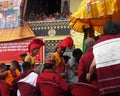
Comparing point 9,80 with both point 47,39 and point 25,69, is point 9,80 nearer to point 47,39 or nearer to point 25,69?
point 25,69

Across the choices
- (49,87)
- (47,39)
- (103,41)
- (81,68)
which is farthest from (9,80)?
(47,39)

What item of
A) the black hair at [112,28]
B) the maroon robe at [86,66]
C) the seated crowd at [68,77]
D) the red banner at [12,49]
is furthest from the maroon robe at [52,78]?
the red banner at [12,49]

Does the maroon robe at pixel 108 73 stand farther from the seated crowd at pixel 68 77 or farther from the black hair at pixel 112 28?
the black hair at pixel 112 28

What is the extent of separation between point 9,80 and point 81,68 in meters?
2.92

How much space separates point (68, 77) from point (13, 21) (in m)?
7.89

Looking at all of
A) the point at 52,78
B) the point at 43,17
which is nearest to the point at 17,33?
the point at 43,17

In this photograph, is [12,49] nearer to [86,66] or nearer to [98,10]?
[98,10]

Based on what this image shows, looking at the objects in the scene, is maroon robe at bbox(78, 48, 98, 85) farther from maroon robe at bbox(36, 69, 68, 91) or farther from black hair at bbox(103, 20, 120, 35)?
maroon robe at bbox(36, 69, 68, 91)

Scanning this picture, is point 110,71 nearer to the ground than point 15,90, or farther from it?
farther from it

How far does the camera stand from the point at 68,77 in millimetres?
7188

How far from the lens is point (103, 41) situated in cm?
464

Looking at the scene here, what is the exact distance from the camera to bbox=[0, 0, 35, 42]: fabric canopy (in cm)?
1441

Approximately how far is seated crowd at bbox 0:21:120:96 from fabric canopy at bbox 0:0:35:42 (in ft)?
18.5

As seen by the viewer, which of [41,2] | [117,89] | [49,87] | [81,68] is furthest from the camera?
[41,2]
